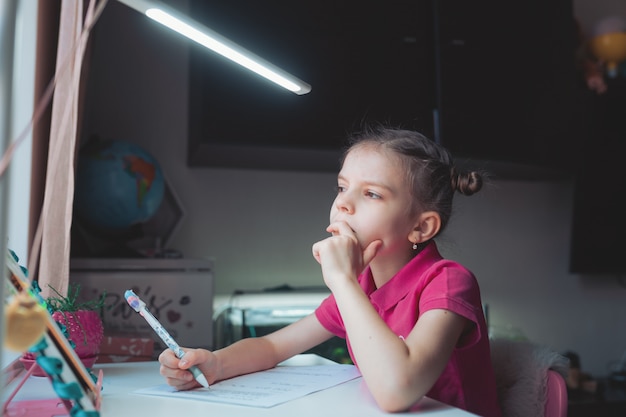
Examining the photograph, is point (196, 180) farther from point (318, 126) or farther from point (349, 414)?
point (349, 414)

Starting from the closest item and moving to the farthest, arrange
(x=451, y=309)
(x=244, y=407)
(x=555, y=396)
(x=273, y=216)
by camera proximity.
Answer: (x=244, y=407)
(x=451, y=309)
(x=555, y=396)
(x=273, y=216)

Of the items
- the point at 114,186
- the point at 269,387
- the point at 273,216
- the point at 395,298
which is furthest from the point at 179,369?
the point at 273,216

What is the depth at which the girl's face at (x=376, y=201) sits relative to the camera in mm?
1073

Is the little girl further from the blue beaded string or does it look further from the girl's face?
the blue beaded string

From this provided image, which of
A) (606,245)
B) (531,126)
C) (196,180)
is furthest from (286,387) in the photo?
(606,245)

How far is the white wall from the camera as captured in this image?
7.57 feet

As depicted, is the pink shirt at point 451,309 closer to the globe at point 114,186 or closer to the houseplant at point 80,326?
the houseplant at point 80,326

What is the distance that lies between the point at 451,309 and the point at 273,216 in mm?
1585

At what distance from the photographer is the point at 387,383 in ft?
2.50

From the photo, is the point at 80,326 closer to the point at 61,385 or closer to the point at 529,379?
the point at 61,385

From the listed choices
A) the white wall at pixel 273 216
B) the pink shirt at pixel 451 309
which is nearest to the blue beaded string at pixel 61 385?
the pink shirt at pixel 451 309

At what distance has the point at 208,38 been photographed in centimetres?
78

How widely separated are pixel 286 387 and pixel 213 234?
150 cm

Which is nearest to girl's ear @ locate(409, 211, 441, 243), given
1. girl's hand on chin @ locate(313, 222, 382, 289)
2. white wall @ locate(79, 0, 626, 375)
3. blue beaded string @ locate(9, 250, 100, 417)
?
girl's hand on chin @ locate(313, 222, 382, 289)
